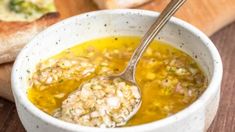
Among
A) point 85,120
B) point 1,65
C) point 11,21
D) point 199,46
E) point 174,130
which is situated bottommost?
point 1,65

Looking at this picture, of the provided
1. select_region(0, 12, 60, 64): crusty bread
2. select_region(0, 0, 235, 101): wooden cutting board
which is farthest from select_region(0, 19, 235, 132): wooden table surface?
select_region(0, 12, 60, 64): crusty bread

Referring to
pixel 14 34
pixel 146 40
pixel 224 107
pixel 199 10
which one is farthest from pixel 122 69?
pixel 199 10

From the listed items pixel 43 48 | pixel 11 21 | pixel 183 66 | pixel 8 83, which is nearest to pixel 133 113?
pixel 183 66

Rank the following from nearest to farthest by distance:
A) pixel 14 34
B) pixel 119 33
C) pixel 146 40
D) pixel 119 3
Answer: pixel 146 40
pixel 119 33
pixel 14 34
pixel 119 3

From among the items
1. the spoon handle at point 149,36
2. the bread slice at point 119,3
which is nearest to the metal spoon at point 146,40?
the spoon handle at point 149,36

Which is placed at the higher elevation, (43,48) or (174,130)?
(174,130)

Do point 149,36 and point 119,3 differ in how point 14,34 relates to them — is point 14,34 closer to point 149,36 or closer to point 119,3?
point 119,3

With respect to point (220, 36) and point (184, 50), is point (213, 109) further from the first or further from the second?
point (220, 36)
